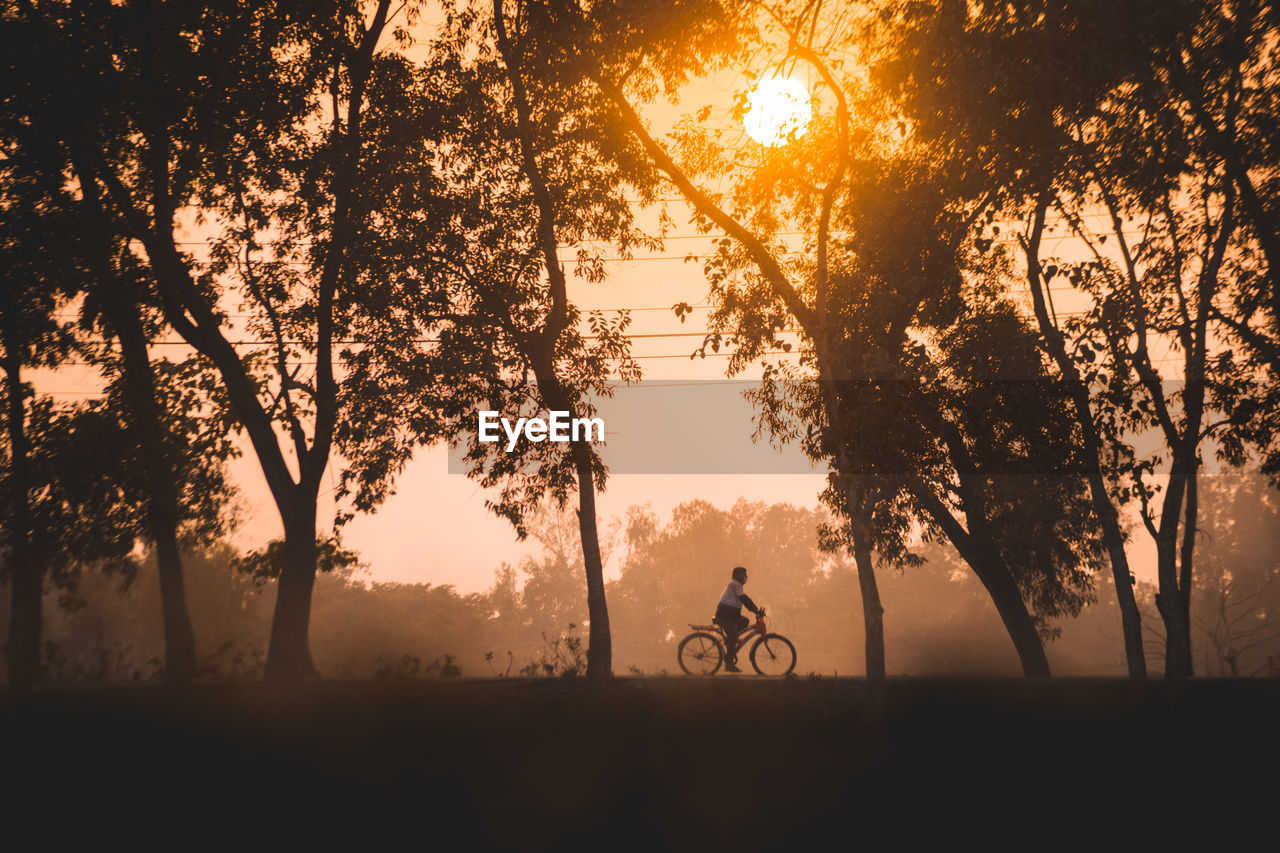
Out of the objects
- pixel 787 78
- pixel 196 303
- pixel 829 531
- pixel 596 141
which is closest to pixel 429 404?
pixel 196 303

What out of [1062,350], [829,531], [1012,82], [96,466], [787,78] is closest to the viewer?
[1012,82]

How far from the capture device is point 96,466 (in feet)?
50.2

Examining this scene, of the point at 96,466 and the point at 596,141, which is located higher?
the point at 596,141

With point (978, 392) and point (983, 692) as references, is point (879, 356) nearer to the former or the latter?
point (978, 392)

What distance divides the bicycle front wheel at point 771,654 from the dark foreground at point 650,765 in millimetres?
3512

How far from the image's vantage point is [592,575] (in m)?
12.8

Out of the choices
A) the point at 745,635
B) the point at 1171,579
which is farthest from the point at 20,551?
the point at 1171,579

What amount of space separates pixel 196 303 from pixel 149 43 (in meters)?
4.39

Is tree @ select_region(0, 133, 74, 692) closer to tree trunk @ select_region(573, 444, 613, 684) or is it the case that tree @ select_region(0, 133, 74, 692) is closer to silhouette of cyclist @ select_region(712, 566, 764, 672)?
tree trunk @ select_region(573, 444, 613, 684)

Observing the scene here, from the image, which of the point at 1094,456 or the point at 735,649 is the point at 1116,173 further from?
the point at 735,649

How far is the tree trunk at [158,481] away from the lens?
14.7m

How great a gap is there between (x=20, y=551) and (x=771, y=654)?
56.5 feet

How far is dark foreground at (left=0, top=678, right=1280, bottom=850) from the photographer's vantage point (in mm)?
7027

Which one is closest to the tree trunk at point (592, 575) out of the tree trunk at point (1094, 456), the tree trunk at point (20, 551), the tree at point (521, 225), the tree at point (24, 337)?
the tree at point (521, 225)
